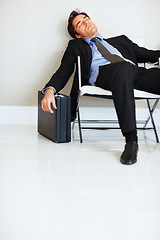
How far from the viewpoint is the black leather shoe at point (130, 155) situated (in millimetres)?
2219

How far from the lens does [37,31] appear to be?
349 centimetres

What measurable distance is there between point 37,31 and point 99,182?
7.00 ft

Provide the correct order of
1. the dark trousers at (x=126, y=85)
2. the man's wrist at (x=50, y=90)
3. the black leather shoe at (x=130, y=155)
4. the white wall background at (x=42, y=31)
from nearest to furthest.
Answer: the black leather shoe at (x=130, y=155), the dark trousers at (x=126, y=85), the man's wrist at (x=50, y=90), the white wall background at (x=42, y=31)

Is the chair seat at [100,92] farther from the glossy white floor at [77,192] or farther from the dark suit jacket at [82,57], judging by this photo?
the glossy white floor at [77,192]

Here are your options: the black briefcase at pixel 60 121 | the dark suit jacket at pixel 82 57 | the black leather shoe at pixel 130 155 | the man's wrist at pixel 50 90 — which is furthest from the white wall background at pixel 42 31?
the black leather shoe at pixel 130 155

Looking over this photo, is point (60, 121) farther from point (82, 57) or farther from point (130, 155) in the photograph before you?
point (130, 155)

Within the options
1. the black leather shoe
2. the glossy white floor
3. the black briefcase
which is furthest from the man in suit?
the glossy white floor

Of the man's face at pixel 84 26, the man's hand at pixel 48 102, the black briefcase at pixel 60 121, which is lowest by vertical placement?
the black briefcase at pixel 60 121

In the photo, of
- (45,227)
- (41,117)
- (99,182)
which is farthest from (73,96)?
(45,227)

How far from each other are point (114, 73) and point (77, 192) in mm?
1056

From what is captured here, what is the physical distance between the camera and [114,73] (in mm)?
2441

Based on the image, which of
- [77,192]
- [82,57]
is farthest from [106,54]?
[77,192]

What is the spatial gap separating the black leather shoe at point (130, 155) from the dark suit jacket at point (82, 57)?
2.52 ft

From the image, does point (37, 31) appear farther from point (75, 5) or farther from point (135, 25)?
point (135, 25)
